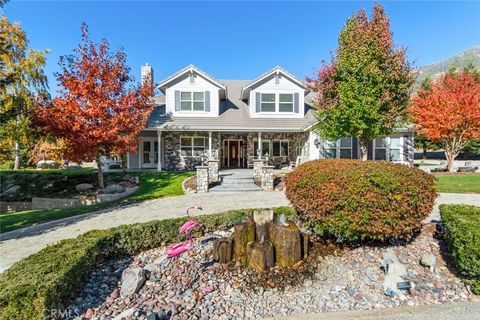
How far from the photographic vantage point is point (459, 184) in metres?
12.9

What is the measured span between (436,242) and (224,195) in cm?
840

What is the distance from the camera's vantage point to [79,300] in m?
3.57

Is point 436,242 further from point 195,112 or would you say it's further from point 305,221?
point 195,112

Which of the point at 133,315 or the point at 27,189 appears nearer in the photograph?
the point at 133,315

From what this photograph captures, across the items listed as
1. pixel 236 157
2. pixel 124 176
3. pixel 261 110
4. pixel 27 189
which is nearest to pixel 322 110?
pixel 261 110

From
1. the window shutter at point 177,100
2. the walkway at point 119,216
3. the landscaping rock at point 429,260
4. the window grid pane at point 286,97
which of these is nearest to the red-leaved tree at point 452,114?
the window grid pane at point 286,97

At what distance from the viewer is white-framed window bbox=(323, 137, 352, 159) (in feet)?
56.5

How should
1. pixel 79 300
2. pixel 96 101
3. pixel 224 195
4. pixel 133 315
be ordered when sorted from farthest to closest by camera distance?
pixel 224 195, pixel 96 101, pixel 79 300, pixel 133 315

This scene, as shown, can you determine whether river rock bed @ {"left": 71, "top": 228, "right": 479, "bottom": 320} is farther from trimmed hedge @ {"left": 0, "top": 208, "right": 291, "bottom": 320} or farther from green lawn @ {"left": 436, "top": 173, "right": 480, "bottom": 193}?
green lawn @ {"left": 436, "top": 173, "right": 480, "bottom": 193}

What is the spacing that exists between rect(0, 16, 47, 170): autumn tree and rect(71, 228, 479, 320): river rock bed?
9.41 meters

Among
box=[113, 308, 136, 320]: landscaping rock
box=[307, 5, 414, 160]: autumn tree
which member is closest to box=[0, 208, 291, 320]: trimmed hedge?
box=[113, 308, 136, 320]: landscaping rock

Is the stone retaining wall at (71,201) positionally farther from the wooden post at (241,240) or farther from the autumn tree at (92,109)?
the wooden post at (241,240)

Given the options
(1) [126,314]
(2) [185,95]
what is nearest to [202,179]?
(2) [185,95]

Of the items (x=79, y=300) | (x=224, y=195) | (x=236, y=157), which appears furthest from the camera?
(x=236, y=157)
